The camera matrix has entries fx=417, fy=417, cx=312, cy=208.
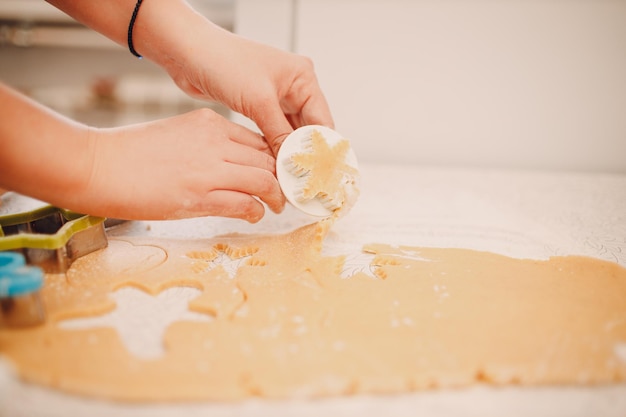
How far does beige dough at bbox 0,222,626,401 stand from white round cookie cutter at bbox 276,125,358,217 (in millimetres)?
73

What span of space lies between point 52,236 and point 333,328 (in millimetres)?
366

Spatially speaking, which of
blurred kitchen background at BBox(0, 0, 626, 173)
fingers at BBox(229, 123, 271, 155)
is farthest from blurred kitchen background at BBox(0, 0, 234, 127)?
fingers at BBox(229, 123, 271, 155)

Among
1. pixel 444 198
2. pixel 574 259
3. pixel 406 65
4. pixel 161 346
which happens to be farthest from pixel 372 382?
pixel 406 65

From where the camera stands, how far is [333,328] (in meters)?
0.42

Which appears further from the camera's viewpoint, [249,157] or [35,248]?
[249,157]

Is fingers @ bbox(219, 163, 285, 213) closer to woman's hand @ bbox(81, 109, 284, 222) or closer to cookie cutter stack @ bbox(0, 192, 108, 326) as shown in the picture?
woman's hand @ bbox(81, 109, 284, 222)

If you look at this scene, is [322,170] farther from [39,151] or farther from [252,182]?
[39,151]

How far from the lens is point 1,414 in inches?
13.3

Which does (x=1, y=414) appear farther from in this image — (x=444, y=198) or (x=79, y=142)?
(x=444, y=198)

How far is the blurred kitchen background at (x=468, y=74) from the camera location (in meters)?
1.23

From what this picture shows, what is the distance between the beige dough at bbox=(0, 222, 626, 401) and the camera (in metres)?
0.35

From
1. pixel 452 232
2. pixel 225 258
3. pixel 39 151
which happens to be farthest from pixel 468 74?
pixel 39 151

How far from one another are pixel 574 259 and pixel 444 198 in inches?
13.8

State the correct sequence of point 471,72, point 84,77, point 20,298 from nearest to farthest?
point 20,298 → point 471,72 → point 84,77
